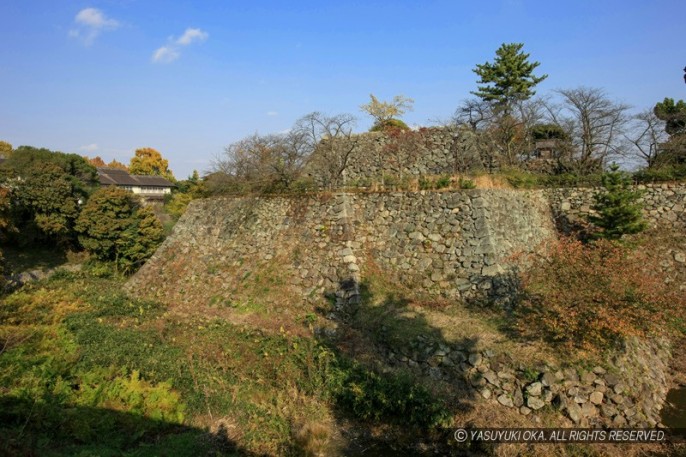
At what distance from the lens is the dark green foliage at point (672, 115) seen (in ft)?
60.7

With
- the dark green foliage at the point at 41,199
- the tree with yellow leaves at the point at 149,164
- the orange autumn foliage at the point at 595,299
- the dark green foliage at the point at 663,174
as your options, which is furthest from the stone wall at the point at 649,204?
the tree with yellow leaves at the point at 149,164

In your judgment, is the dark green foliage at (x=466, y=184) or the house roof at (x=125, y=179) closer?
the dark green foliage at (x=466, y=184)

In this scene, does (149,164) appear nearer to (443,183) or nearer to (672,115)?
(443,183)

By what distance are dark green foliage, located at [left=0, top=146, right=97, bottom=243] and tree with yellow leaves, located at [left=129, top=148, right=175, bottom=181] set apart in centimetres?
4231

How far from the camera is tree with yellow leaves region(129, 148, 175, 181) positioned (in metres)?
63.5

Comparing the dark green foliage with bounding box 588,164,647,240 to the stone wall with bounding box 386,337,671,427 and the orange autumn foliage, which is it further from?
the stone wall with bounding box 386,337,671,427

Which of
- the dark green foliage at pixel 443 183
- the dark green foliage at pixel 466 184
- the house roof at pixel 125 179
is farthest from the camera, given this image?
the house roof at pixel 125 179

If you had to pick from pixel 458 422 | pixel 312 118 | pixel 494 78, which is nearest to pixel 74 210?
pixel 312 118

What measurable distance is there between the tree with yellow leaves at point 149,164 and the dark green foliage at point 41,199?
42.3m

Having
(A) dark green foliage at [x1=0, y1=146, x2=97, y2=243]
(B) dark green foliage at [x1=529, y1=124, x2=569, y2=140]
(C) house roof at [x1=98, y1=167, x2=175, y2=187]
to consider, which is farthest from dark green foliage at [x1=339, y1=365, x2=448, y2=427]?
(C) house roof at [x1=98, y1=167, x2=175, y2=187]

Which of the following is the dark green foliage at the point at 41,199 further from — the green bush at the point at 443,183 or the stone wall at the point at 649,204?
the stone wall at the point at 649,204

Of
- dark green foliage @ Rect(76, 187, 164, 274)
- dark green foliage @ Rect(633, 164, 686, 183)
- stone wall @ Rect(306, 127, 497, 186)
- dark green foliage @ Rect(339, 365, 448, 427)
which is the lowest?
dark green foliage @ Rect(339, 365, 448, 427)

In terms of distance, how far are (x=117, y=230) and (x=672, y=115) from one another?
3046 cm

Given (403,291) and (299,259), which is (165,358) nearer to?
(299,259)
